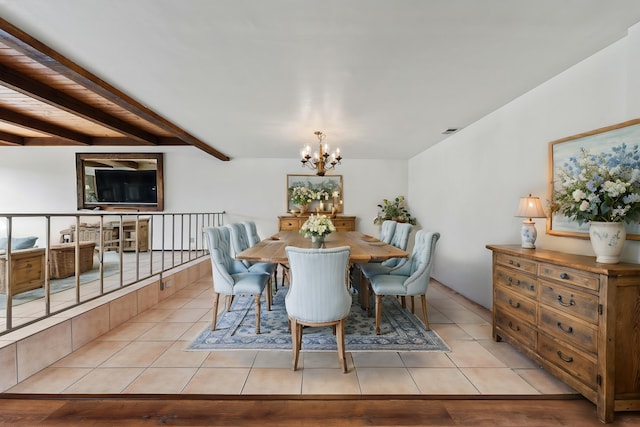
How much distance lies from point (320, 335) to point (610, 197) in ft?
7.68

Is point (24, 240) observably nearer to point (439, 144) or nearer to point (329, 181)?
point (329, 181)

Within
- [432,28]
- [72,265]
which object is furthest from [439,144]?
[72,265]

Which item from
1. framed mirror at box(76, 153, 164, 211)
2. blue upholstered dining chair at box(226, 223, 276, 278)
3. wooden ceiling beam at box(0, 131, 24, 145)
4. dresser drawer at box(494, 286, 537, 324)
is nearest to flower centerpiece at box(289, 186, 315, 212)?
blue upholstered dining chair at box(226, 223, 276, 278)

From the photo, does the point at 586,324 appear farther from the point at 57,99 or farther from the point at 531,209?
the point at 57,99

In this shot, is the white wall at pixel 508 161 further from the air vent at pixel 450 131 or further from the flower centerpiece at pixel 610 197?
the flower centerpiece at pixel 610 197

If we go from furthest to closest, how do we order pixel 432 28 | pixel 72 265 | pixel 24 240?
pixel 72 265 → pixel 24 240 → pixel 432 28

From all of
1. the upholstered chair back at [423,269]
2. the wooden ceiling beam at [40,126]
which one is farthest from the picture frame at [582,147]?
the wooden ceiling beam at [40,126]

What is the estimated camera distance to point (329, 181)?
6008 mm

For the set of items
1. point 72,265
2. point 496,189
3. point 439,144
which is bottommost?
point 72,265

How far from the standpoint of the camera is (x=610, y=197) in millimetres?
1699

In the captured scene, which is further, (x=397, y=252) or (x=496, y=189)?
(x=496, y=189)

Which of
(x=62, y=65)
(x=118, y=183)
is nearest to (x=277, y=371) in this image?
(x=62, y=65)

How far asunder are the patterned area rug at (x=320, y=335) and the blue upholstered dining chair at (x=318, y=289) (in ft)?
1.51

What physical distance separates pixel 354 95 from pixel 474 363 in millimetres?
2517
